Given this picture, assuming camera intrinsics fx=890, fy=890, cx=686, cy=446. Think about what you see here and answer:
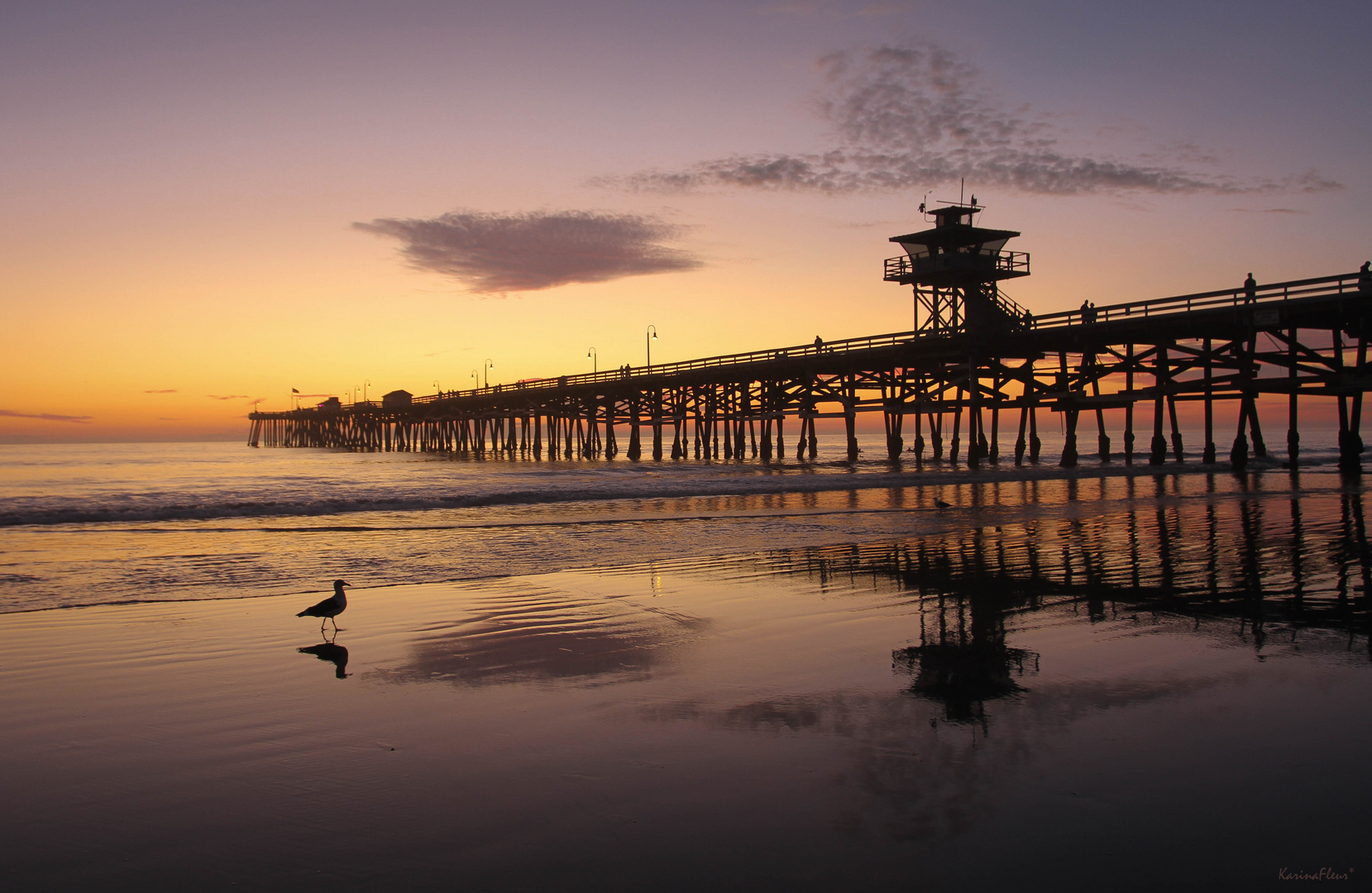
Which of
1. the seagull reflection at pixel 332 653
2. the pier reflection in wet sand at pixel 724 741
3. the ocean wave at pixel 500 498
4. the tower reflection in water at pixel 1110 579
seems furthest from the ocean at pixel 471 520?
the seagull reflection at pixel 332 653

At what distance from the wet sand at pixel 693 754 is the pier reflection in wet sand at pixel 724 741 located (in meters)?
0.02

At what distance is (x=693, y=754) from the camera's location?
431cm

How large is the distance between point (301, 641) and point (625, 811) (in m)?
4.42

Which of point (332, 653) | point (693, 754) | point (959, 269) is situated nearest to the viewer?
point (693, 754)

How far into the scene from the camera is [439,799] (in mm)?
3828

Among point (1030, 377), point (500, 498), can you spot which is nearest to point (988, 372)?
point (1030, 377)

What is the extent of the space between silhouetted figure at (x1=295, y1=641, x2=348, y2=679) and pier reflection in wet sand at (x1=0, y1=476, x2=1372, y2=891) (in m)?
0.05

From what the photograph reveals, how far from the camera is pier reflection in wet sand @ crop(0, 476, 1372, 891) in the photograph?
Result: 10.8ft

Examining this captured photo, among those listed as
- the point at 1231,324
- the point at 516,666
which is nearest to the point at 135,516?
the point at 516,666

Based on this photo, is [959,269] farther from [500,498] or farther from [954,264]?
[500,498]

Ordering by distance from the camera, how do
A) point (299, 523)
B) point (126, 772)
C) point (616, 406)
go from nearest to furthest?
1. point (126, 772)
2. point (299, 523)
3. point (616, 406)

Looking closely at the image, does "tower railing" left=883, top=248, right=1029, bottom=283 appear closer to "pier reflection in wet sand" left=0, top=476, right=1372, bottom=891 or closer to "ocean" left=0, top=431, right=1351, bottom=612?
"ocean" left=0, top=431, right=1351, bottom=612

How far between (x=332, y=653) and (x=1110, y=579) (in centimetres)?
756

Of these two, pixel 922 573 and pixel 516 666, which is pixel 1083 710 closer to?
pixel 516 666
